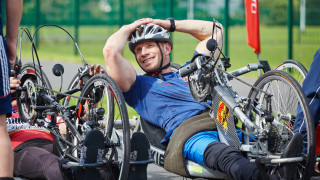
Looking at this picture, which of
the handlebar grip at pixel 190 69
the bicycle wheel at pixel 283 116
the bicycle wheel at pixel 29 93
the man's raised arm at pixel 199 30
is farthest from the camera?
the man's raised arm at pixel 199 30

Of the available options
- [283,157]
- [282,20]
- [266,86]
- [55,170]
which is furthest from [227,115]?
[282,20]

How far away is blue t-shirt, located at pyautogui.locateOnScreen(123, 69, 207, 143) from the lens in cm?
484

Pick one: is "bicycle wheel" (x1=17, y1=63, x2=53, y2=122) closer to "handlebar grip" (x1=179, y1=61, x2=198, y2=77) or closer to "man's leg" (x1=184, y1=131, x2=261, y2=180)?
"handlebar grip" (x1=179, y1=61, x2=198, y2=77)

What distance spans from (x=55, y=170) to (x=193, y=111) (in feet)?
3.67

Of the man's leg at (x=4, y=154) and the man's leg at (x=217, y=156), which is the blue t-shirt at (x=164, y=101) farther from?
the man's leg at (x=4, y=154)

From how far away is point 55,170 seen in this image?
4.62 metres

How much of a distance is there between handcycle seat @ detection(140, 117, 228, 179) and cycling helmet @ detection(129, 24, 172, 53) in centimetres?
64

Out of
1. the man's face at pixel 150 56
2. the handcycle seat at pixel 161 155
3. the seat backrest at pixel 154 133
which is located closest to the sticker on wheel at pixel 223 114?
the handcycle seat at pixel 161 155

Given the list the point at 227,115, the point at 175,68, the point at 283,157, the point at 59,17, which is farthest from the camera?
the point at 59,17

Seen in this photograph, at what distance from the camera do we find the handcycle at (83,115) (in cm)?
439

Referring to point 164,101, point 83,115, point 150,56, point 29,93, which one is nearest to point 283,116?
point 164,101

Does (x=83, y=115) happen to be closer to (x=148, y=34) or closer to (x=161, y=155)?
(x=161, y=155)

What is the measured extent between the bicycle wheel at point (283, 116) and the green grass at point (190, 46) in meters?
4.17

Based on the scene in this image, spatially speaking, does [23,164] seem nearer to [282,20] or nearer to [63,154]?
[63,154]
